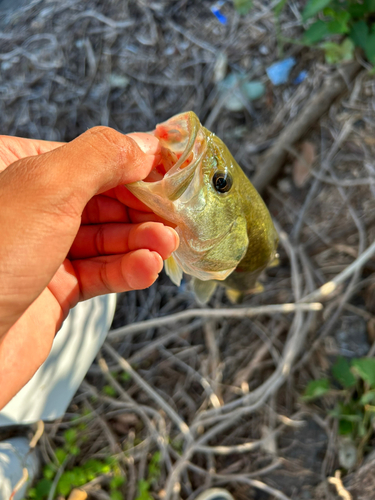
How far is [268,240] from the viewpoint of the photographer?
77.0 inches

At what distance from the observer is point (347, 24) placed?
2715 mm

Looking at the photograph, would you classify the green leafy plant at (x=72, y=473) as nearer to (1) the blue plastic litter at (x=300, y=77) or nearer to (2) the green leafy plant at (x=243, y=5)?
(1) the blue plastic litter at (x=300, y=77)

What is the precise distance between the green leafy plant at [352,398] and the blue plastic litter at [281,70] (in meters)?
2.43

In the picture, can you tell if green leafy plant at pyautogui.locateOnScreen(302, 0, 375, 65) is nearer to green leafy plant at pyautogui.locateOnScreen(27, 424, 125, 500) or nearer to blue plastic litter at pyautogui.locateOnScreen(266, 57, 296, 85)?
blue plastic litter at pyautogui.locateOnScreen(266, 57, 296, 85)

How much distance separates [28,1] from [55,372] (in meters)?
3.61

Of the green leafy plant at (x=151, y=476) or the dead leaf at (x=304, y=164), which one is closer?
the green leafy plant at (x=151, y=476)

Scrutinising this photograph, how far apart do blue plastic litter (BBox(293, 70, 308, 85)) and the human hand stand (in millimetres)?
2269

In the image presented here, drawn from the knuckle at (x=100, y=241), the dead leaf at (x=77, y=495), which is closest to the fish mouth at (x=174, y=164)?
the knuckle at (x=100, y=241)

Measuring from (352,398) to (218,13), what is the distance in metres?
3.59

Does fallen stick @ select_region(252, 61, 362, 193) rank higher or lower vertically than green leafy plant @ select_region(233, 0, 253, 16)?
lower

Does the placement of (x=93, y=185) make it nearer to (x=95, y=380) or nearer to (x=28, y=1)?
(x=95, y=380)

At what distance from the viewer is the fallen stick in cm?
296

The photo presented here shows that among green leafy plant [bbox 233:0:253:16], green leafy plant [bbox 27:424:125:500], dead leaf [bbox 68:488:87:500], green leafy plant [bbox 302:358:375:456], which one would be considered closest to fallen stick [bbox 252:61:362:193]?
green leafy plant [bbox 233:0:253:16]

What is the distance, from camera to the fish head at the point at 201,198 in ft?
4.49
